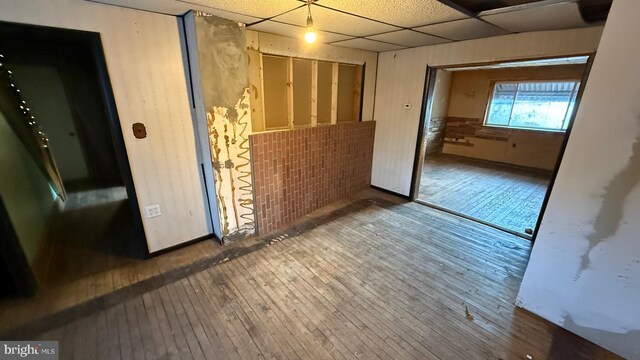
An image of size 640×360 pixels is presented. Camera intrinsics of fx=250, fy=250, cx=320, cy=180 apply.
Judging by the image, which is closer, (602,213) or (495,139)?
(602,213)

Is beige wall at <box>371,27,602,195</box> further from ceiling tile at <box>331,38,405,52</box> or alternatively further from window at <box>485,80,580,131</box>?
window at <box>485,80,580,131</box>

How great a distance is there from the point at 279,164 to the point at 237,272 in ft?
4.29

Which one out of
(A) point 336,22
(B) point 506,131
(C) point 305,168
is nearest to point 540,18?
(A) point 336,22

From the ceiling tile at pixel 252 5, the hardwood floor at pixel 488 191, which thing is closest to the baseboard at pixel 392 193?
the hardwood floor at pixel 488 191

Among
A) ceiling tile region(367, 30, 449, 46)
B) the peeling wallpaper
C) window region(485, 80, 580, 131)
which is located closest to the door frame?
the peeling wallpaper

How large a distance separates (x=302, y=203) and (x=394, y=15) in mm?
2386

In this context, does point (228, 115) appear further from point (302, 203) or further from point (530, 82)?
point (530, 82)

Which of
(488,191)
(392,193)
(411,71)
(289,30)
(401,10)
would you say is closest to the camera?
(401,10)

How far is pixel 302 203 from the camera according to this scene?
11.5ft

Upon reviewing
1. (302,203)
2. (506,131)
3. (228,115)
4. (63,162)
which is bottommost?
(302,203)

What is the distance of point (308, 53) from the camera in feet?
10.5

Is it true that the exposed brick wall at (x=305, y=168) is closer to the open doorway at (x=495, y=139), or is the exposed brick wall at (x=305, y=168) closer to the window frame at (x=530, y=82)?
the open doorway at (x=495, y=139)

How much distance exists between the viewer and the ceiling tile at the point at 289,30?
2479 mm

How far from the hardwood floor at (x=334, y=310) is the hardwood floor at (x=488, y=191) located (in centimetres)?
82
